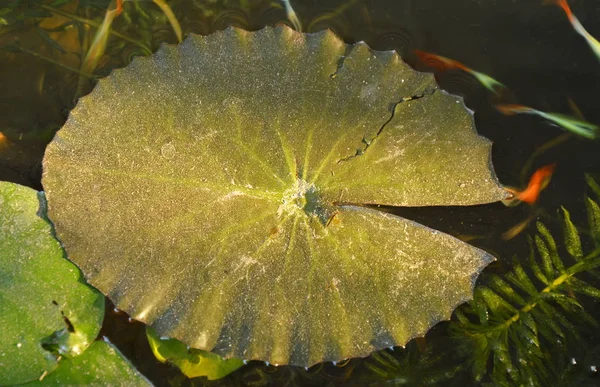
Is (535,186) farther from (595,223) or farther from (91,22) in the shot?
(91,22)

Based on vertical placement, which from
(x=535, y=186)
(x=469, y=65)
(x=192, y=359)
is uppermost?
(x=469, y=65)

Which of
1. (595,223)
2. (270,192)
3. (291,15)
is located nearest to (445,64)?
(291,15)

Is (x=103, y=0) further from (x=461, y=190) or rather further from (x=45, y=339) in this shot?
(x=461, y=190)

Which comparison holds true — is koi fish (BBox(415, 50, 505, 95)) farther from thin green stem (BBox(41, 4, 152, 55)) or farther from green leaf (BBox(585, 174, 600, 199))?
thin green stem (BBox(41, 4, 152, 55))

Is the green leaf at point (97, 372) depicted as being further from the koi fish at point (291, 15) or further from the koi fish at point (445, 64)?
the koi fish at point (445, 64)

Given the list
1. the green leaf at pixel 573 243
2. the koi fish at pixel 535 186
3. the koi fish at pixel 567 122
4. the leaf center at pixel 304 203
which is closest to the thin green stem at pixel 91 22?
the leaf center at pixel 304 203

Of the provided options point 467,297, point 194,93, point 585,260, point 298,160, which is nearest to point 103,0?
point 194,93

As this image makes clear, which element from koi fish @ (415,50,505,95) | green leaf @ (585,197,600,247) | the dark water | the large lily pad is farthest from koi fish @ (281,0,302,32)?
green leaf @ (585,197,600,247)
